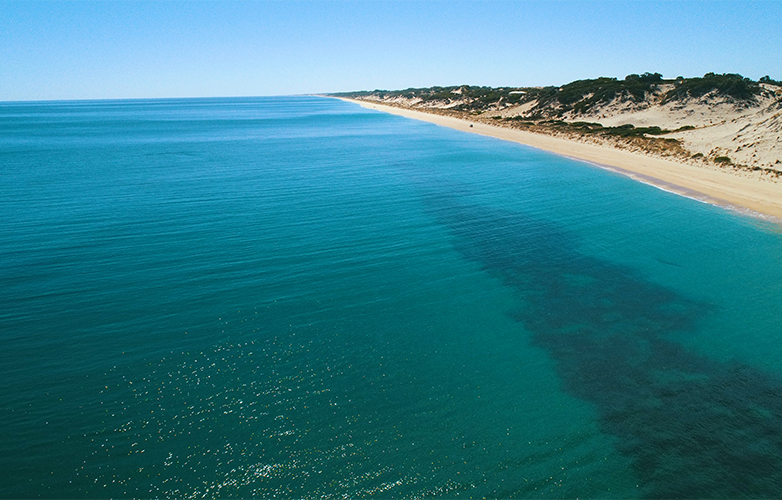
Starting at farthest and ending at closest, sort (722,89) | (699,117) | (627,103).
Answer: (627,103), (722,89), (699,117)

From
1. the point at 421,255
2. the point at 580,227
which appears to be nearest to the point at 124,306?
the point at 421,255

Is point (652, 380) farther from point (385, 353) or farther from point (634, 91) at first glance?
point (634, 91)

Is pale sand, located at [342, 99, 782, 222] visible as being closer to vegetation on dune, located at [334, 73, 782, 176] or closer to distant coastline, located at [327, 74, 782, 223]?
distant coastline, located at [327, 74, 782, 223]

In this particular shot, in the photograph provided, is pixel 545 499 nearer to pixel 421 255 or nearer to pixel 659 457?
pixel 659 457

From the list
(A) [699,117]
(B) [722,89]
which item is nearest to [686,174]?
(A) [699,117]

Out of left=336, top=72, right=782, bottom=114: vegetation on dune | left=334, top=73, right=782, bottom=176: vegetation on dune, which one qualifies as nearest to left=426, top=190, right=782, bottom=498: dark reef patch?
left=334, top=73, right=782, bottom=176: vegetation on dune

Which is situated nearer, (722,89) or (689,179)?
(689,179)

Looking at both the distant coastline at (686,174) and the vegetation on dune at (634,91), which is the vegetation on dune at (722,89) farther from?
the distant coastline at (686,174)

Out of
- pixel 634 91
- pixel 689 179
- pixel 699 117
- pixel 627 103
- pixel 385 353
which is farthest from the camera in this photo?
pixel 634 91

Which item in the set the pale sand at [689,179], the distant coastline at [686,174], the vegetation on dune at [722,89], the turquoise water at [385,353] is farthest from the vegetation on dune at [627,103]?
the turquoise water at [385,353]
